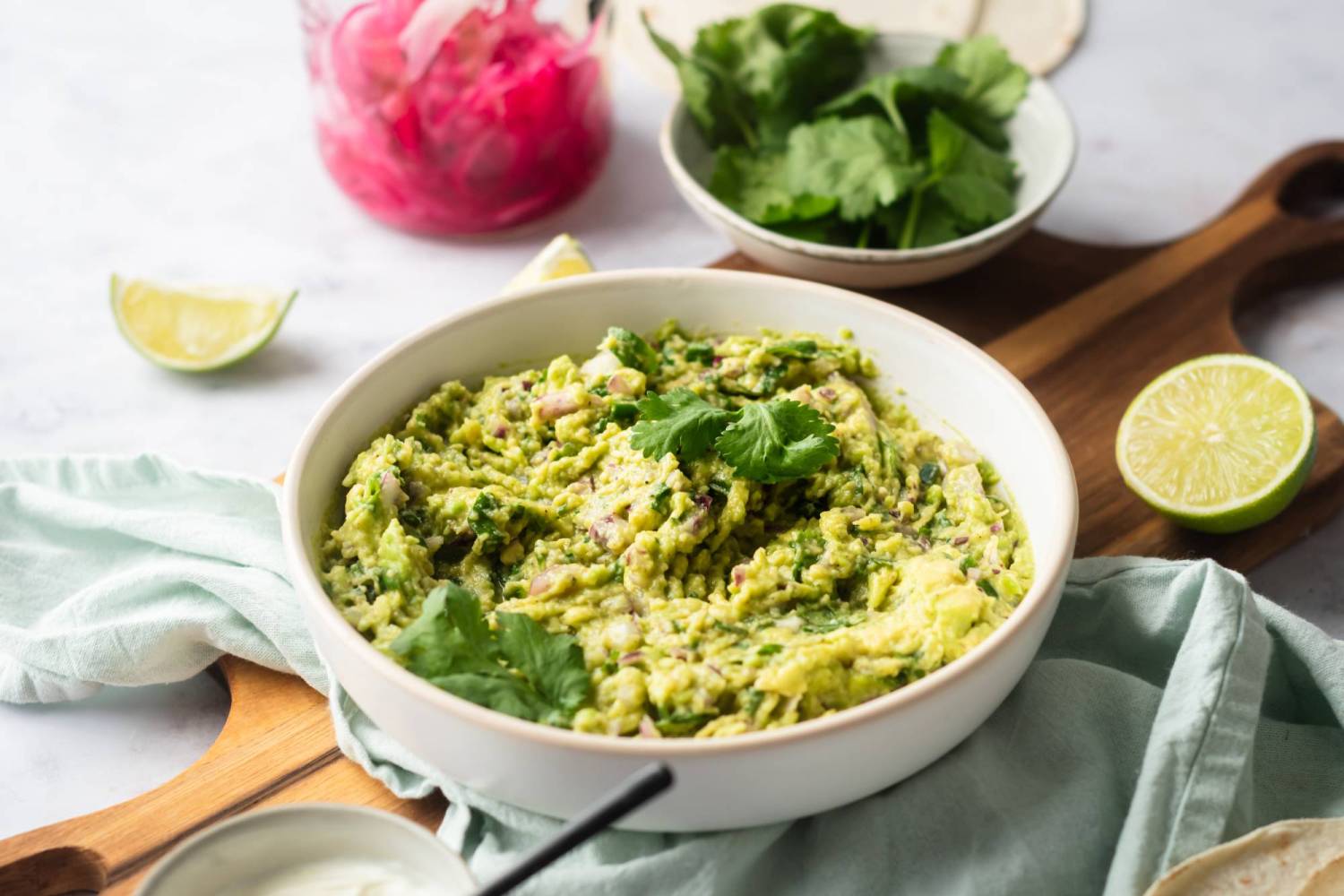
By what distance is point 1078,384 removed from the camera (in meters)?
3.34

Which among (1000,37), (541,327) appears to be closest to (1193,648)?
(541,327)

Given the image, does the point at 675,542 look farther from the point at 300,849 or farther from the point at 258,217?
the point at 258,217

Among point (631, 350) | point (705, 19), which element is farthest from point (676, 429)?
point (705, 19)

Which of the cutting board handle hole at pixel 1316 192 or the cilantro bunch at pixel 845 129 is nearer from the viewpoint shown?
the cilantro bunch at pixel 845 129

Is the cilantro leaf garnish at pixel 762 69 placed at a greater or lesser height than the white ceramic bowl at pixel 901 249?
greater

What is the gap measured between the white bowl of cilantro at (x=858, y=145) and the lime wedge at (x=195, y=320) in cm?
117

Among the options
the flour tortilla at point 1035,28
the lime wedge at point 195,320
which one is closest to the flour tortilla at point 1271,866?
the lime wedge at point 195,320

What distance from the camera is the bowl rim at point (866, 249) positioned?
3379 mm

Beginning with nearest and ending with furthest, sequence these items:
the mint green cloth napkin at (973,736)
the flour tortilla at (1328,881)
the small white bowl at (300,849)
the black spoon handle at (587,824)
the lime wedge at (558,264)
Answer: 1. the black spoon handle at (587,824)
2. the small white bowl at (300,849)
3. the flour tortilla at (1328,881)
4. the mint green cloth napkin at (973,736)
5. the lime wedge at (558,264)

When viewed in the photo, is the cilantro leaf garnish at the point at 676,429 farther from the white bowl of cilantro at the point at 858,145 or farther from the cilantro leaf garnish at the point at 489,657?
the white bowl of cilantro at the point at 858,145

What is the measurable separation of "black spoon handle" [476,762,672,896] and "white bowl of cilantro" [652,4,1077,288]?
1823 mm

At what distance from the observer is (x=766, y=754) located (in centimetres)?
204

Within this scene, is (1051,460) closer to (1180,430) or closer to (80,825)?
(1180,430)

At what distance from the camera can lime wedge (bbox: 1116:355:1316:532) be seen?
2865 mm
